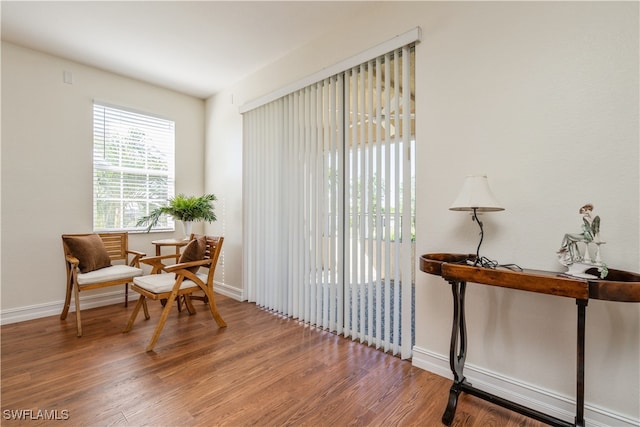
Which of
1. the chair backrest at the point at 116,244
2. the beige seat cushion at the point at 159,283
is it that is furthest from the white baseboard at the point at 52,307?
the beige seat cushion at the point at 159,283

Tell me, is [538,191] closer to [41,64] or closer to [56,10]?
[56,10]

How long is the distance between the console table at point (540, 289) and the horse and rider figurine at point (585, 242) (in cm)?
7

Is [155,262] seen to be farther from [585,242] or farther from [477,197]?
[585,242]

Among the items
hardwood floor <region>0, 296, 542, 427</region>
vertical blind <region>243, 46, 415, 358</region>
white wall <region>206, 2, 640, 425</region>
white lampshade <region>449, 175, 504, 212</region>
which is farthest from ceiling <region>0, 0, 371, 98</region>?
hardwood floor <region>0, 296, 542, 427</region>

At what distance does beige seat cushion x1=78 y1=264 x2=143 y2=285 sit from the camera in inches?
109

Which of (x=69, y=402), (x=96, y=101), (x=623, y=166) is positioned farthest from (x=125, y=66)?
(x=623, y=166)

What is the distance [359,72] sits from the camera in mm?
2557

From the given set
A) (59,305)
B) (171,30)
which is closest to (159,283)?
(59,305)

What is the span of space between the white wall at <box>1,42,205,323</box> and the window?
0.32 feet

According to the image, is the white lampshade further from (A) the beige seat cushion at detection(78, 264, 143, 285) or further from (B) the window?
(B) the window

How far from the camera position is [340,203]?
8.81 feet

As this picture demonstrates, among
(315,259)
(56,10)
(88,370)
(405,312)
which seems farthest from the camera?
(315,259)

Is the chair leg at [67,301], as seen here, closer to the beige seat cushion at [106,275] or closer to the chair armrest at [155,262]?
the beige seat cushion at [106,275]

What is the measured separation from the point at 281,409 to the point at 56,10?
3.53m
